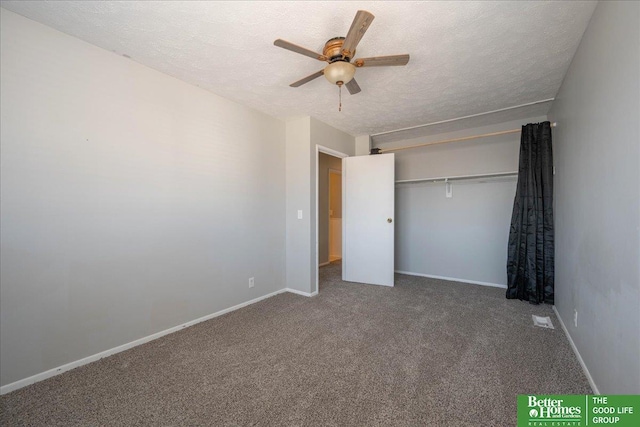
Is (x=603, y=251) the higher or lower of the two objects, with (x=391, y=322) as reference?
higher

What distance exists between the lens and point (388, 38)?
73.2 inches

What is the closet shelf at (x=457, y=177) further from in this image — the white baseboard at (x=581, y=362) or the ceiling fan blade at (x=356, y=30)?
the ceiling fan blade at (x=356, y=30)

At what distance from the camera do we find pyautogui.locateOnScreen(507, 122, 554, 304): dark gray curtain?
2922mm

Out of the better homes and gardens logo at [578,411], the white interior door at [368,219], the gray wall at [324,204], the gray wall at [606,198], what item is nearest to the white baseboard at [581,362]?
the gray wall at [606,198]

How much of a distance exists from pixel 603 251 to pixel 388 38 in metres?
1.92

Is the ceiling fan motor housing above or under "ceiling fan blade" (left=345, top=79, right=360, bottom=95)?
above

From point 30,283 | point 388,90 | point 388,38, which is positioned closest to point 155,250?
point 30,283

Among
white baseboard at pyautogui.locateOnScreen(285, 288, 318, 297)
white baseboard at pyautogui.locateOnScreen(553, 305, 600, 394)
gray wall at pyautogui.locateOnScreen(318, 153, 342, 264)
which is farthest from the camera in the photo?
gray wall at pyautogui.locateOnScreen(318, 153, 342, 264)

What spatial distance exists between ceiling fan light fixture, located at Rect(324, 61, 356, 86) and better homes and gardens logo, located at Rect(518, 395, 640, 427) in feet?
7.28

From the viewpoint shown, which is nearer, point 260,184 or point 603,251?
point 603,251

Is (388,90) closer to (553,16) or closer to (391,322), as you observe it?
(553,16)

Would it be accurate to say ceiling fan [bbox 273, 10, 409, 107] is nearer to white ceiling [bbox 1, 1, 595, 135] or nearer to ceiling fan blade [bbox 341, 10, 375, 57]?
ceiling fan blade [bbox 341, 10, 375, 57]

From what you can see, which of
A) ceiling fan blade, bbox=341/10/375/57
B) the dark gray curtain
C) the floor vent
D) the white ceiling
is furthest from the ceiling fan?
the floor vent

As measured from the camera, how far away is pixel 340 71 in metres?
1.78
